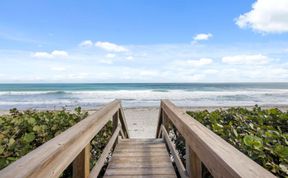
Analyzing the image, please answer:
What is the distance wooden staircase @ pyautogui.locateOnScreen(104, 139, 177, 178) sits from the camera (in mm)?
2693

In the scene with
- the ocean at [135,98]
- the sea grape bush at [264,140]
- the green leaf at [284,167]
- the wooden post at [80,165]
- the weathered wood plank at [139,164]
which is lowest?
the ocean at [135,98]

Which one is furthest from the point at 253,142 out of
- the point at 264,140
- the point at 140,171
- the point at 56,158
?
the point at 140,171

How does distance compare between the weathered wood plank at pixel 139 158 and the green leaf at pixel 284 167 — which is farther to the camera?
the weathered wood plank at pixel 139 158

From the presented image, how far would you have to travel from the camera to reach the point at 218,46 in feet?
107

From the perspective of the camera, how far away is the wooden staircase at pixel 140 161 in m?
2.69

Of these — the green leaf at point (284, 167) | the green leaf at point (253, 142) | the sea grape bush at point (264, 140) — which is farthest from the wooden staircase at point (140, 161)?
the green leaf at point (284, 167)

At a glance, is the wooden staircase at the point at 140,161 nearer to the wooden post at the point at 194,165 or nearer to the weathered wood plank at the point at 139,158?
the weathered wood plank at the point at 139,158

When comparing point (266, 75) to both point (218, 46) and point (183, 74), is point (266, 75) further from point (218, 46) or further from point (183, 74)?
point (218, 46)

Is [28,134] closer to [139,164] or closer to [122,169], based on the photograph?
[122,169]

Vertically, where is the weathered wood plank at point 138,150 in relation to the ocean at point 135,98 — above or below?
above

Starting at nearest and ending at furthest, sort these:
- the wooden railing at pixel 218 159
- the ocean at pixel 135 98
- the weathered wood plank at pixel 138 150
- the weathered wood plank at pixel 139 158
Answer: the wooden railing at pixel 218 159 → the weathered wood plank at pixel 139 158 → the weathered wood plank at pixel 138 150 → the ocean at pixel 135 98

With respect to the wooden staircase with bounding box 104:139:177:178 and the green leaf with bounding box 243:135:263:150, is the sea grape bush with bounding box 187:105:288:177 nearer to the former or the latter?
the green leaf with bounding box 243:135:263:150

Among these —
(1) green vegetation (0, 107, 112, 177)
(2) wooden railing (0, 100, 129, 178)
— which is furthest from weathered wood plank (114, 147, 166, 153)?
(2) wooden railing (0, 100, 129, 178)

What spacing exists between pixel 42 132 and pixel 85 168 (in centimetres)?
84
